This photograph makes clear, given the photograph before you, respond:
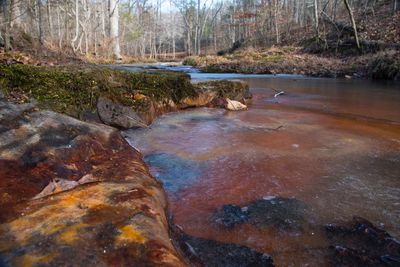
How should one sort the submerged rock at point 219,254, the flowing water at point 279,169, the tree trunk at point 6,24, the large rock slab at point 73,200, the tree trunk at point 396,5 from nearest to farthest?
the large rock slab at point 73,200 < the submerged rock at point 219,254 < the flowing water at point 279,169 < the tree trunk at point 6,24 < the tree trunk at point 396,5

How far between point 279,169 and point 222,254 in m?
1.41

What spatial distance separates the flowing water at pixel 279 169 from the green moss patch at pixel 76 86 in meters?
0.58

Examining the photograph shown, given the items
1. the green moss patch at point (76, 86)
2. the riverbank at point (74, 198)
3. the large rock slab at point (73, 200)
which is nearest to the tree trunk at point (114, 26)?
the green moss patch at point (76, 86)

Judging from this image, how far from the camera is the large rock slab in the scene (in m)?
1.35

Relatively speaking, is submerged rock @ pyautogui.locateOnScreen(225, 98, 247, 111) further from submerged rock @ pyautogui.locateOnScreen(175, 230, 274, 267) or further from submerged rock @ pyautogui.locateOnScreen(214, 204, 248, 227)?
submerged rock @ pyautogui.locateOnScreen(175, 230, 274, 267)

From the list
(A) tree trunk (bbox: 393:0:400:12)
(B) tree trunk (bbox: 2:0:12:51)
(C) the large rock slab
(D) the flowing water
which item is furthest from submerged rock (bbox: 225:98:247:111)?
(A) tree trunk (bbox: 393:0:400:12)

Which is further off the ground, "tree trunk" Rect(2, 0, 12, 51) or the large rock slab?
"tree trunk" Rect(2, 0, 12, 51)

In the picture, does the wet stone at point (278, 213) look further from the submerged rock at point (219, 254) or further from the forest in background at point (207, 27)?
the forest in background at point (207, 27)

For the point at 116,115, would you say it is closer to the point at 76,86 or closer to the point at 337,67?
the point at 76,86

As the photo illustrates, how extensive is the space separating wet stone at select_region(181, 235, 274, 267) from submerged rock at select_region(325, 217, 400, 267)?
0.39 metres

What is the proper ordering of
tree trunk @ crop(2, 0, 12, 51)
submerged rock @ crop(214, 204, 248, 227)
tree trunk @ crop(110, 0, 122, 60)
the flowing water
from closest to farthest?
the flowing water, submerged rock @ crop(214, 204, 248, 227), tree trunk @ crop(2, 0, 12, 51), tree trunk @ crop(110, 0, 122, 60)

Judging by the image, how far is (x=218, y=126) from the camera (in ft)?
15.7

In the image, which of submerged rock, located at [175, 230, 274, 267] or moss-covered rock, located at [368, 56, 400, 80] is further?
moss-covered rock, located at [368, 56, 400, 80]

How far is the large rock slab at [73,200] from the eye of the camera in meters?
1.35
